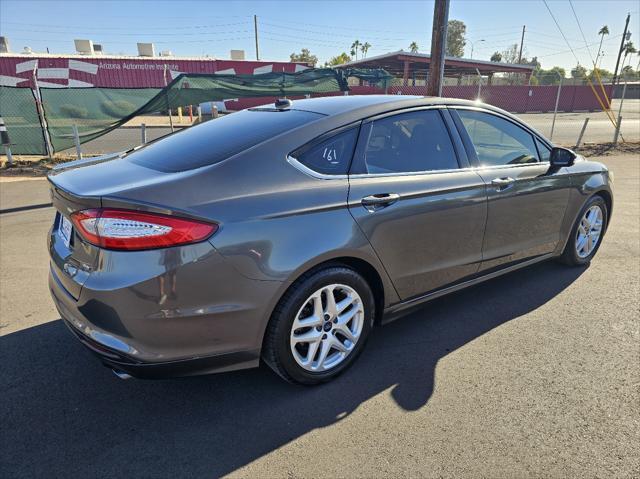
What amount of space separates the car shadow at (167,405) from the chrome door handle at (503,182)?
41.4 inches

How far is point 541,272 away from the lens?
4.42 m

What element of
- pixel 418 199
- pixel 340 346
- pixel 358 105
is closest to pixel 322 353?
pixel 340 346

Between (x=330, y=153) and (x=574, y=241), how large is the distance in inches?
117

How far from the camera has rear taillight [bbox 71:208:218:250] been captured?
202 cm

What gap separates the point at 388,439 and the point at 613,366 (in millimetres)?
1672

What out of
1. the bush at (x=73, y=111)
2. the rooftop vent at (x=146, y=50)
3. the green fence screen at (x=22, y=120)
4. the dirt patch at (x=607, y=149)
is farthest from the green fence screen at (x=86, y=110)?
the rooftop vent at (x=146, y=50)

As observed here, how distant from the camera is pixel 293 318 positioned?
243 cm

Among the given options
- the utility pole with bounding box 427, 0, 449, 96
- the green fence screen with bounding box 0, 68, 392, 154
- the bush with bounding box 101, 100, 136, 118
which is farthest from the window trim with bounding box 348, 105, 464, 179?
the bush with bounding box 101, 100, 136, 118

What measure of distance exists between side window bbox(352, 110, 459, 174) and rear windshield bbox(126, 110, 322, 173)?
39 centimetres

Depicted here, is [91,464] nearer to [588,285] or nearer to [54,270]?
[54,270]

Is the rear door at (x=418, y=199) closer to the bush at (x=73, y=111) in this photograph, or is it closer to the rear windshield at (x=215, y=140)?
the rear windshield at (x=215, y=140)

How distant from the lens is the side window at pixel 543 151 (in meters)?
3.88

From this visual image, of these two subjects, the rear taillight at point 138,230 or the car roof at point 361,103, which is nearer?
the rear taillight at point 138,230

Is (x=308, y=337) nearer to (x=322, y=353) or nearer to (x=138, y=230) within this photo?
(x=322, y=353)
